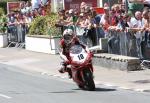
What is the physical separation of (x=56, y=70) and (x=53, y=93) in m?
5.28

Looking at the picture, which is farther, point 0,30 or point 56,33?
point 0,30

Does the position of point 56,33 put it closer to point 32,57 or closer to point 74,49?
point 32,57

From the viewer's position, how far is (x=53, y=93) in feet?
48.6

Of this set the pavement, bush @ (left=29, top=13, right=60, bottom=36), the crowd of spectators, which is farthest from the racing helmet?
bush @ (left=29, top=13, right=60, bottom=36)

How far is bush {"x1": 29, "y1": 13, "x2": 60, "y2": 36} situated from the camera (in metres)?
25.8

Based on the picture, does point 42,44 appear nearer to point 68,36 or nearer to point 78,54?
point 68,36

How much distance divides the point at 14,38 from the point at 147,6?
11.6 m

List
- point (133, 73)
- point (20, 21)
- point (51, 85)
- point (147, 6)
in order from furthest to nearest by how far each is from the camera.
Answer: point (20, 21), point (147, 6), point (133, 73), point (51, 85)

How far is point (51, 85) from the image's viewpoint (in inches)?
651

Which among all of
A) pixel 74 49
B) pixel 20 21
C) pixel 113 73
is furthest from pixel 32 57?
pixel 74 49

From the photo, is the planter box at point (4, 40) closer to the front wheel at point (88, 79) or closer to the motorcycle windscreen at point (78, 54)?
the motorcycle windscreen at point (78, 54)

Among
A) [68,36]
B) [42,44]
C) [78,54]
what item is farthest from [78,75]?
[42,44]

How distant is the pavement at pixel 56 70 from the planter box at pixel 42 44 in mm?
308

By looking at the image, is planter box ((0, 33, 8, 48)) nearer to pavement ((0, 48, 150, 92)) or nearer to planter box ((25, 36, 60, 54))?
pavement ((0, 48, 150, 92))
